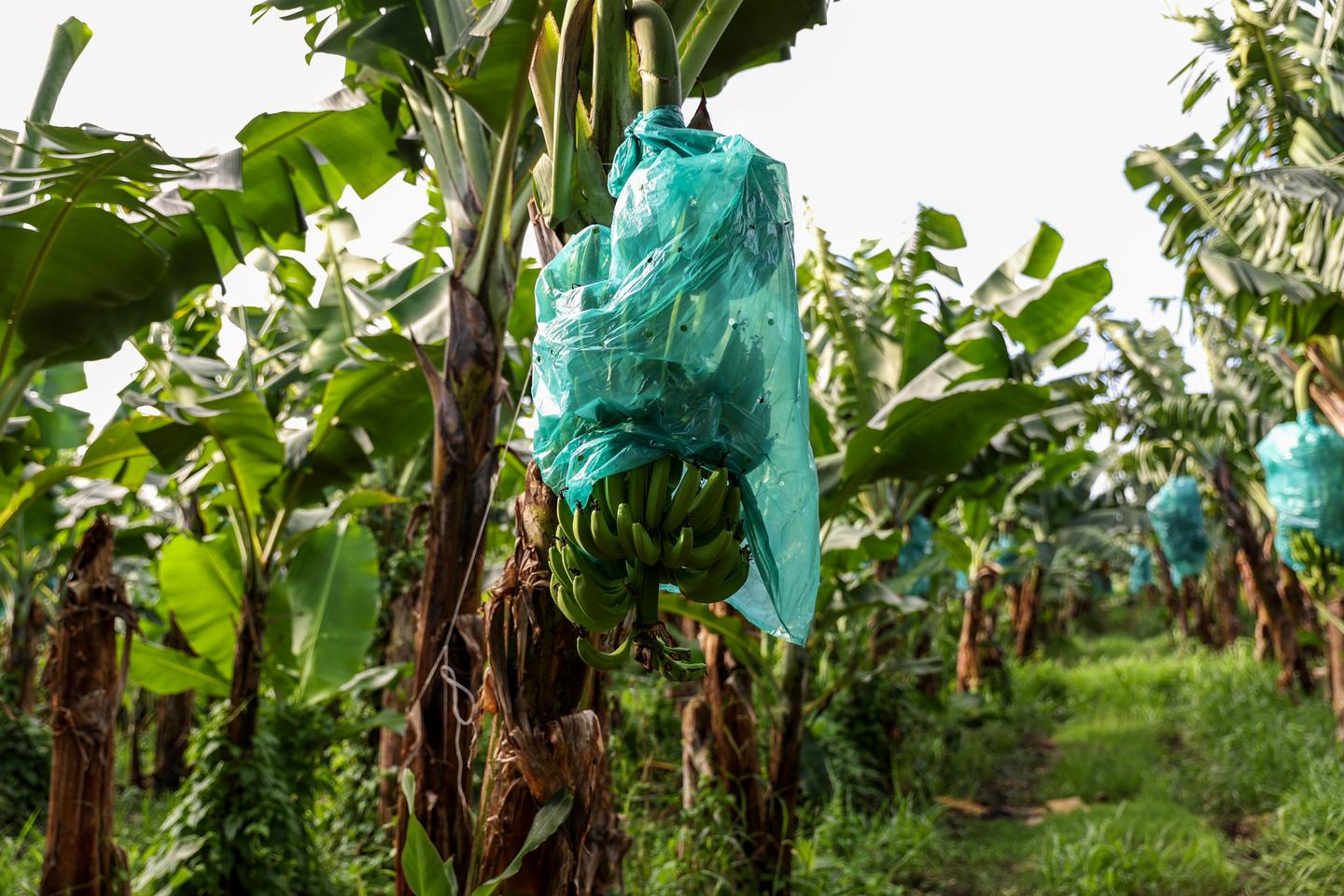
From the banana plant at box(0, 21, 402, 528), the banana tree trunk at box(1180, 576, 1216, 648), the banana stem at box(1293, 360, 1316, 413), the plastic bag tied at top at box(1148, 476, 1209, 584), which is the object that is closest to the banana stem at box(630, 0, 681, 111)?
the banana plant at box(0, 21, 402, 528)

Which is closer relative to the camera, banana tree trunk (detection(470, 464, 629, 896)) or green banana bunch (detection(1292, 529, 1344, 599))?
banana tree trunk (detection(470, 464, 629, 896))

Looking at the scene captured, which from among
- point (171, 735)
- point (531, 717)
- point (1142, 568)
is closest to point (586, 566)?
point (531, 717)

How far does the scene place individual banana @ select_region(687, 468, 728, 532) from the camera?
3.52 feet

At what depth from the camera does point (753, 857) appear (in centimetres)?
369

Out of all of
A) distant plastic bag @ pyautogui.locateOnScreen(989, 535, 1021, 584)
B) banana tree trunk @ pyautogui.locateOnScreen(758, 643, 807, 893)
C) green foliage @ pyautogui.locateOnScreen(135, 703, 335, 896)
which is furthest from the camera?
distant plastic bag @ pyautogui.locateOnScreen(989, 535, 1021, 584)

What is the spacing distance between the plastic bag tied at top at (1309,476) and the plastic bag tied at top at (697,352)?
14.9ft

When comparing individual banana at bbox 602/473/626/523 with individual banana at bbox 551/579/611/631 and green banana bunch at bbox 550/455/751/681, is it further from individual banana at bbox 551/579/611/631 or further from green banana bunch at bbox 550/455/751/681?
individual banana at bbox 551/579/611/631

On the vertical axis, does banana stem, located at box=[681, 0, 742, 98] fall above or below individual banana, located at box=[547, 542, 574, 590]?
above

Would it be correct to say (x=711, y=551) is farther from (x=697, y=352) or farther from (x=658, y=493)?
(x=697, y=352)

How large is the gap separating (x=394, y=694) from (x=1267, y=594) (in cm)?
752

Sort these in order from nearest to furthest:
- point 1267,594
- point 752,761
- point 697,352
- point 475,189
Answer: point 697,352
point 475,189
point 752,761
point 1267,594

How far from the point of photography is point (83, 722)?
312 centimetres

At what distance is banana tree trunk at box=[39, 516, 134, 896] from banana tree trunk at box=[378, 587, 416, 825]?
56.8 inches

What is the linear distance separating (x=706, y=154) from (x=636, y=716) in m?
5.31
